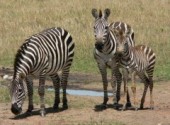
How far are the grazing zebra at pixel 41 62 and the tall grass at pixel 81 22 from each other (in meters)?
6.42

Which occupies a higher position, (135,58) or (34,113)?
(135,58)

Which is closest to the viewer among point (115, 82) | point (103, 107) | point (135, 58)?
point (135, 58)

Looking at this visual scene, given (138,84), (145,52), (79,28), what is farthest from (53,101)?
(79,28)

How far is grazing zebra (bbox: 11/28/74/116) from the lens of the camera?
1198 centimetres

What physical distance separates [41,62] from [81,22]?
53.5ft

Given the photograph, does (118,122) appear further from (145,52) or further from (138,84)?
(138,84)

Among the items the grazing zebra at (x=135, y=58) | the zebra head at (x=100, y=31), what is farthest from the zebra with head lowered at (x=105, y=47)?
the grazing zebra at (x=135, y=58)

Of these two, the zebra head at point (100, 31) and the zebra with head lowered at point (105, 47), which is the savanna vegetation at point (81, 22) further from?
the zebra head at point (100, 31)

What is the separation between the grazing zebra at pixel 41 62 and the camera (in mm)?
11984

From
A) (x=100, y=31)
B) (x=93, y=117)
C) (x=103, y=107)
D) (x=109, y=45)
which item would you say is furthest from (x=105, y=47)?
(x=93, y=117)

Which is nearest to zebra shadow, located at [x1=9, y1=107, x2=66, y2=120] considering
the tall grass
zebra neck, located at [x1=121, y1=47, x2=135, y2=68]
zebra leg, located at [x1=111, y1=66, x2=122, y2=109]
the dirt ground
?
the dirt ground

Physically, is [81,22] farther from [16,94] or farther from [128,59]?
[16,94]

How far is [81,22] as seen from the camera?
28.8 m

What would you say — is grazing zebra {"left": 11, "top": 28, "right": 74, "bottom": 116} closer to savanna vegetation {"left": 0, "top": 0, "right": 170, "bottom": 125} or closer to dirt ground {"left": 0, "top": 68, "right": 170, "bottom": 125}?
dirt ground {"left": 0, "top": 68, "right": 170, "bottom": 125}
